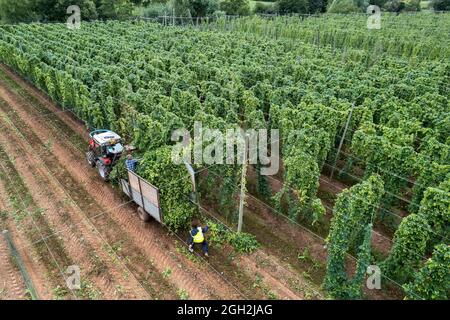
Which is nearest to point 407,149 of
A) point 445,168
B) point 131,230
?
point 445,168

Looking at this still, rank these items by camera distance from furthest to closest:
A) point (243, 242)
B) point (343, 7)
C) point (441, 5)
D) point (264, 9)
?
point (441, 5) → point (264, 9) → point (343, 7) → point (243, 242)

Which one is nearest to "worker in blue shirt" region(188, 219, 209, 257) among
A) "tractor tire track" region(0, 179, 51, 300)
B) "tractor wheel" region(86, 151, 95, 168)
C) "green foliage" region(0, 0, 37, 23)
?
"tractor tire track" region(0, 179, 51, 300)

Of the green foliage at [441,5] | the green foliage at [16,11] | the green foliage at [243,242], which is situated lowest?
the green foliage at [243,242]

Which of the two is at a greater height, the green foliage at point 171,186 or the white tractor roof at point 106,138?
the white tractor roof at point 106,138

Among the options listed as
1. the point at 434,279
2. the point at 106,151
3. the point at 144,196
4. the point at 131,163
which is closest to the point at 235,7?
the point at 106,151

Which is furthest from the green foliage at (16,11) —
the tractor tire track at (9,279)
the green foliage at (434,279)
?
the green foliage at (434,279)

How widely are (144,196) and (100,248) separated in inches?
87.1

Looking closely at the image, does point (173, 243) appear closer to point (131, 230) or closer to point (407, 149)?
point (131, 230)

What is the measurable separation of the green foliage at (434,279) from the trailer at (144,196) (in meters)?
7.36

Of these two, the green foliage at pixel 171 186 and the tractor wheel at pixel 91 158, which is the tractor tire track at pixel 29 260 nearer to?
the tractor wheel at pixel 91 158

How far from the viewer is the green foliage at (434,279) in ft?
24.9

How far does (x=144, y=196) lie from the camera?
11.1 meters

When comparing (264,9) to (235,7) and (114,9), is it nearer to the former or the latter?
(235,7)

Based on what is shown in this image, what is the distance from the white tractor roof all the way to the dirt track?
6.01 feet
